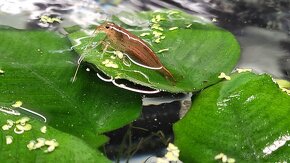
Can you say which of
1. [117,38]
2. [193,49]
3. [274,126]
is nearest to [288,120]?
[274,126]

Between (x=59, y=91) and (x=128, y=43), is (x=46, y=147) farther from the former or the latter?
(x=128, y=43)

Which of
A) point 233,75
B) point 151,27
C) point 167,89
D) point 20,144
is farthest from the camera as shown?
point 151,27

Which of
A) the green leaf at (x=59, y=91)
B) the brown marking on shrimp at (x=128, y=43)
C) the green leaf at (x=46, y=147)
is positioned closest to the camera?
the green leaf at (x=46, y=147)

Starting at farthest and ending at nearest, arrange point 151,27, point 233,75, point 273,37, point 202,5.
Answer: point 202,5
point 273,37
point 151,27
point 233,75

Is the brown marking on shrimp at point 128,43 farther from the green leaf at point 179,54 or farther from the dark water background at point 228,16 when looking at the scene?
the dark water background at point 228,16

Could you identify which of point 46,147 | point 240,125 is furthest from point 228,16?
point 46,147

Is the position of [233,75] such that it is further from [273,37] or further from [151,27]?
[273,37]

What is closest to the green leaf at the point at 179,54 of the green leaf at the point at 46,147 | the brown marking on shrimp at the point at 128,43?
the brown marking on shrimp at the point at 128,43
